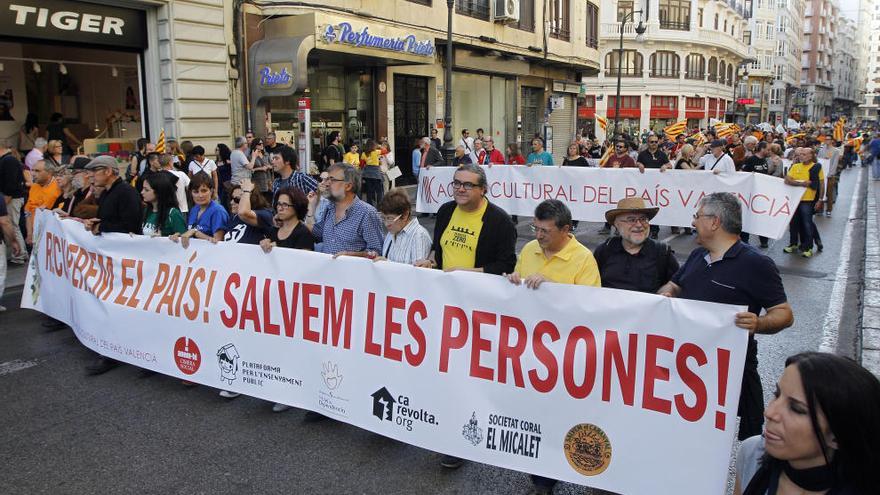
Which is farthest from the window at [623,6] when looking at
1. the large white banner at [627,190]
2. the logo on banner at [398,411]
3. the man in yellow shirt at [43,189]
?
the logo on banner at [398,411]

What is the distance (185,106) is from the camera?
49.9 feet

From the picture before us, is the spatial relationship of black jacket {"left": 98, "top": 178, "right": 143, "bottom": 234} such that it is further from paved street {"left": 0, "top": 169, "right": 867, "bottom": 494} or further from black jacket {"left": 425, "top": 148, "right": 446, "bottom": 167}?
black jacket {"left": 425, "top": 148, "right": 446, "bottom": 167}

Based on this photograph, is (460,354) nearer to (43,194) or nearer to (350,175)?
(350,175)

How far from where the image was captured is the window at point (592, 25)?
36181 mm

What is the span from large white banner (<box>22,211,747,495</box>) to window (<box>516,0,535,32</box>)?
2534cm

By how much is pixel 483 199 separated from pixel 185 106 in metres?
12.3

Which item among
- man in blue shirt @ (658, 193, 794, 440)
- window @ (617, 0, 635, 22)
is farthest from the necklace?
window @ (617, 0, 635, 22)

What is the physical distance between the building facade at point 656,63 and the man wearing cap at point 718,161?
45802mm

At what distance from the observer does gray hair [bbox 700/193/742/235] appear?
3.75m

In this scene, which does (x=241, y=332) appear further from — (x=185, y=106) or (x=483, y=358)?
(x=185, y=106)

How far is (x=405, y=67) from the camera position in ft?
73.6

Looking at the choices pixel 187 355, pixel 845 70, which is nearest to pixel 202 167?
pixel 187 355

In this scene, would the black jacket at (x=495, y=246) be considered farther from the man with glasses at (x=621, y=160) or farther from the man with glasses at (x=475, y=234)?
the man with glasses at (x=621, y=160)

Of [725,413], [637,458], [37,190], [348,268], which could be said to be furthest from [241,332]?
[37,190]
